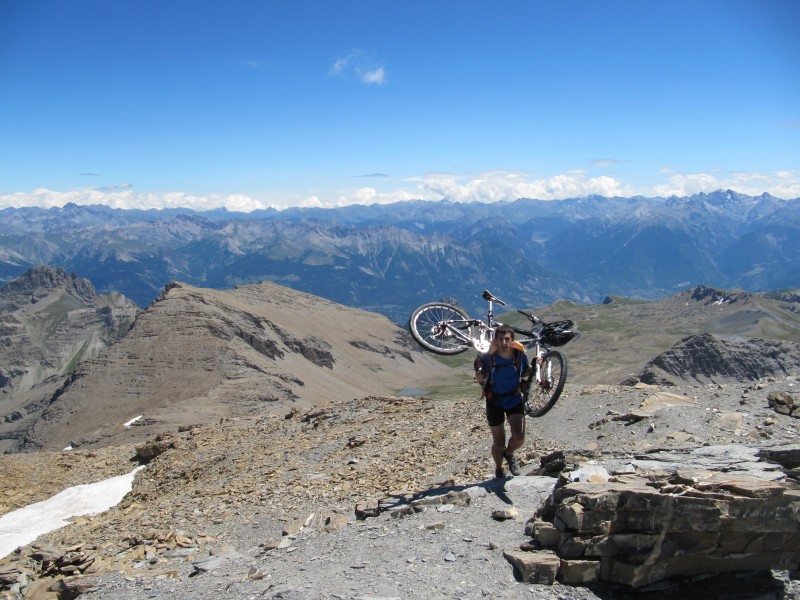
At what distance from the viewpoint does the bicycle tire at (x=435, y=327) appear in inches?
731

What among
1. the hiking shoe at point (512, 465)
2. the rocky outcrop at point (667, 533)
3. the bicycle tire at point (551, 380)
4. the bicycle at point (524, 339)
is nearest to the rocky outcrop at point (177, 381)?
the bicycle at point (524, 339)

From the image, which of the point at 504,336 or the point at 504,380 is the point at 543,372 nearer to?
the point at 504,380

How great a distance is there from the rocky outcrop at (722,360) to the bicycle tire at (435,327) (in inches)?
6024

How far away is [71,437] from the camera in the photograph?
288 feet

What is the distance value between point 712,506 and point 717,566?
1.13 meters

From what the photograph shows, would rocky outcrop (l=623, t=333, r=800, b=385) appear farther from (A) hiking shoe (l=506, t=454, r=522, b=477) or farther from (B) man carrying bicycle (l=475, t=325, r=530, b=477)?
(B) man carrying bicycle (l=475, t=325, r=530, b=477)

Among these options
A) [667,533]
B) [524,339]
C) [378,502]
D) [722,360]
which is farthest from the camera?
[722,360]

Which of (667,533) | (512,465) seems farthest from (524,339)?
(667,533)

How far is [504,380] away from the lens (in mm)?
14062

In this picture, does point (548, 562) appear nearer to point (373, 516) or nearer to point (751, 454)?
point (373, 516)

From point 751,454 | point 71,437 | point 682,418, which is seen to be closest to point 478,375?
point 751,454

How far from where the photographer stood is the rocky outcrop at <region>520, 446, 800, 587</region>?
9.77m

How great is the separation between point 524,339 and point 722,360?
177720mm

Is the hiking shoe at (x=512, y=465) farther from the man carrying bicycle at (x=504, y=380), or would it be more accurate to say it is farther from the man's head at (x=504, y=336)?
the man's head at (x=504, y=336)
